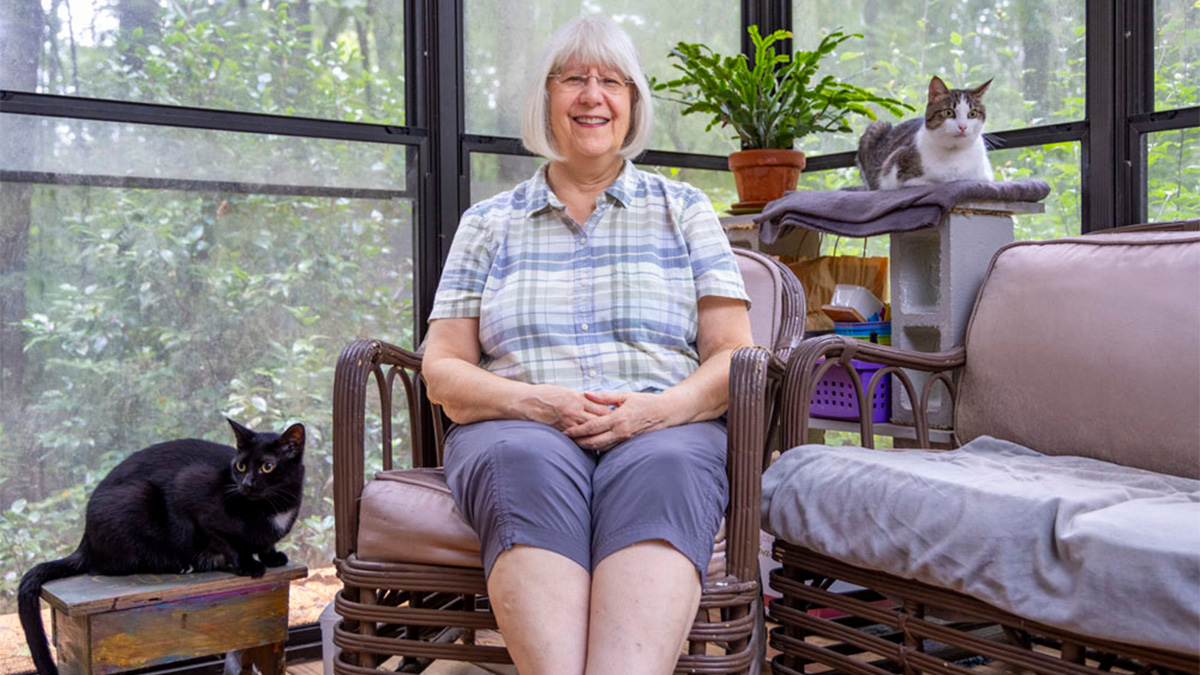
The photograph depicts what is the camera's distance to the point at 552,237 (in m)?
1.97

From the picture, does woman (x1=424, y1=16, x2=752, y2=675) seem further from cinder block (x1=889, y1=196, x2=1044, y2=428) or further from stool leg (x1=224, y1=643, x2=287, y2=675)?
cinder block (x1=889, y1=196, x2=1044, y2=428)

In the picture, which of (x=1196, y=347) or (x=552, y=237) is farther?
(x=552, y=237)

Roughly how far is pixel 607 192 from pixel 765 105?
3.65ft

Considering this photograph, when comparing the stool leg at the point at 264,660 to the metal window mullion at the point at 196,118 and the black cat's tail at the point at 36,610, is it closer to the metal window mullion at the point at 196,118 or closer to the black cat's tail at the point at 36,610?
the black cat's tail at the point at 36,610

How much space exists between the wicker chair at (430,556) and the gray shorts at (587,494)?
6 centimetres

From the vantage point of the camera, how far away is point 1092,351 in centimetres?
199

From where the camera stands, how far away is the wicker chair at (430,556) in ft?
5.39

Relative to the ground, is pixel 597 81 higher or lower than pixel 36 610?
higher

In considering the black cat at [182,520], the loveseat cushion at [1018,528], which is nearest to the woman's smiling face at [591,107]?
the loveseat cushion at [1018,528]

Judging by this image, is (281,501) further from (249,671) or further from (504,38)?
(504,38)

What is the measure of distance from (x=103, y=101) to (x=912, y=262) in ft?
6.24

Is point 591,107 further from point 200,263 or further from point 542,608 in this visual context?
point 200,263

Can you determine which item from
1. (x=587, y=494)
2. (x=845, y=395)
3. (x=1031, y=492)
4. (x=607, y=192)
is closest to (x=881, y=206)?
(x=845, y=395)

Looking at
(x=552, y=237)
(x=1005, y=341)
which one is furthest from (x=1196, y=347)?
(x=552, y=237)
